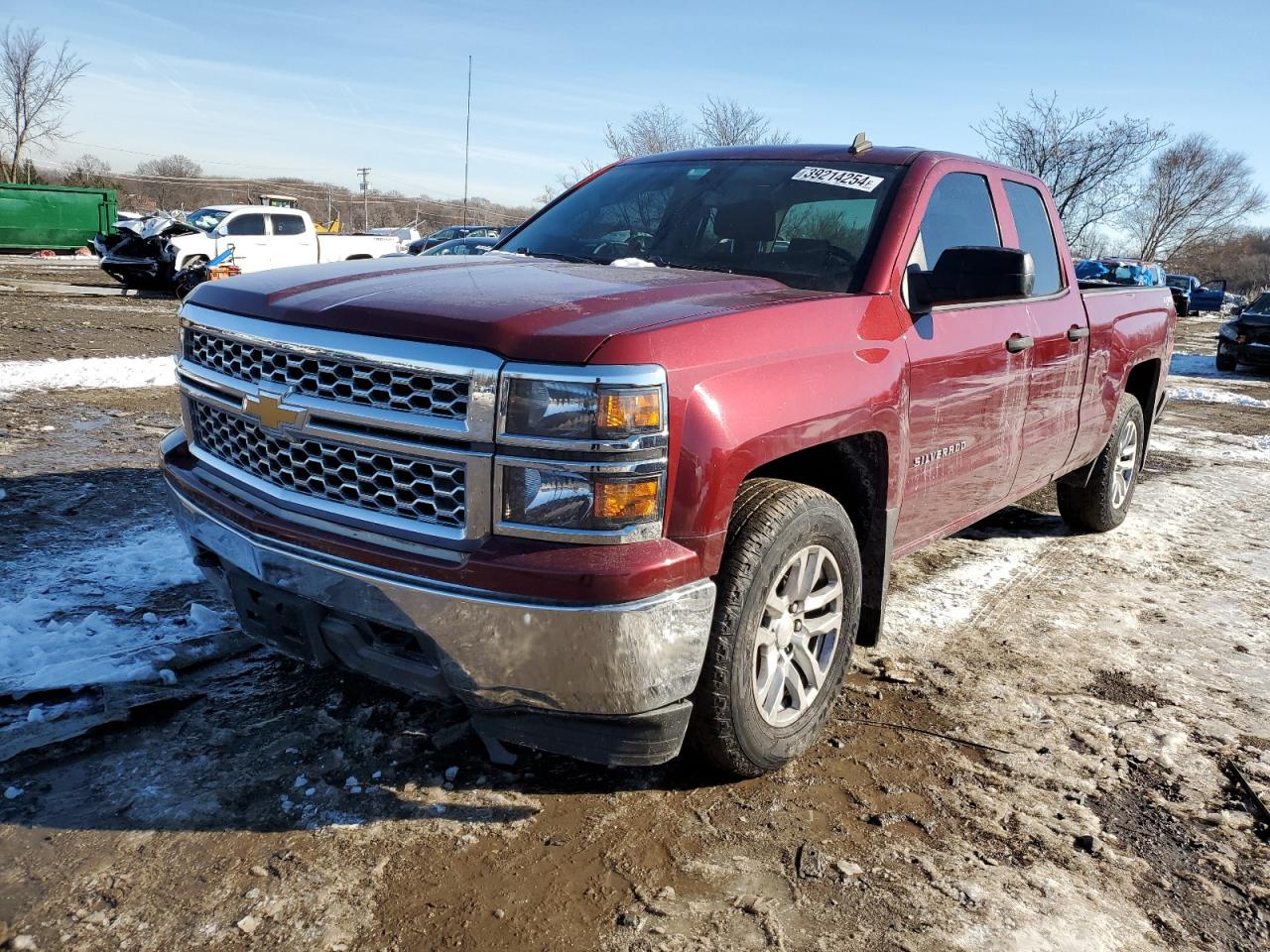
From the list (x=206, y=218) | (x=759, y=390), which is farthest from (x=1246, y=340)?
(x=206, y=218)

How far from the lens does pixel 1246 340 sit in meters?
16.7

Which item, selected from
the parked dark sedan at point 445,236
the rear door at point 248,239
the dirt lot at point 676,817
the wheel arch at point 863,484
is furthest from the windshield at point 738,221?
the parked dark sedan at point 445,236

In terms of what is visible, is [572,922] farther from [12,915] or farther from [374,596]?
[12,915]

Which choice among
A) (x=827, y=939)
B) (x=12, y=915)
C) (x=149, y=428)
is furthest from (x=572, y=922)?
(x=149, y=428)

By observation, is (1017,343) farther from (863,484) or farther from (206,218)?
(206,218)

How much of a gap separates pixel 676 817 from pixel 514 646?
808mm

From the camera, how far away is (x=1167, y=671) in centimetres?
384

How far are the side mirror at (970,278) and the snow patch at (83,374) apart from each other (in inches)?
263

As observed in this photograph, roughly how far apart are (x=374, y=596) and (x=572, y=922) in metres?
0.87

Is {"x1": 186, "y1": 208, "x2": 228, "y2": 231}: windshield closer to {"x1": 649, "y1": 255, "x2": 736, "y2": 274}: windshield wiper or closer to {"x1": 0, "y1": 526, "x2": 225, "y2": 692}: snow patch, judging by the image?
{"x1": 0, "y1": 526, "x2": 225, "y2": 692}: snow patch

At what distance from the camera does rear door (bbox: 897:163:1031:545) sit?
3.29 meters

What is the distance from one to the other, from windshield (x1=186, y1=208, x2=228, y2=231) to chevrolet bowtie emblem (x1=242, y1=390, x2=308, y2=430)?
704 inches

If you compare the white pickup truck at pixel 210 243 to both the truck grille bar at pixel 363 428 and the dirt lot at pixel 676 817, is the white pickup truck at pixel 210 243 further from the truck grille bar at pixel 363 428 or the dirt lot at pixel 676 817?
the truck grille bar at pixel 363 428

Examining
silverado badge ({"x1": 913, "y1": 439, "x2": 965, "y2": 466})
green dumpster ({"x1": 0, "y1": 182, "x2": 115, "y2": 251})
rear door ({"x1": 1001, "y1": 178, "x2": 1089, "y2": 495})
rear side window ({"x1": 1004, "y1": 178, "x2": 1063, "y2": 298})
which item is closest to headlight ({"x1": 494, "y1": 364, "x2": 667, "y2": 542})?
silverado badge ({"x1": 913, "y1": 439, "x2": 965, "y2": 466})
